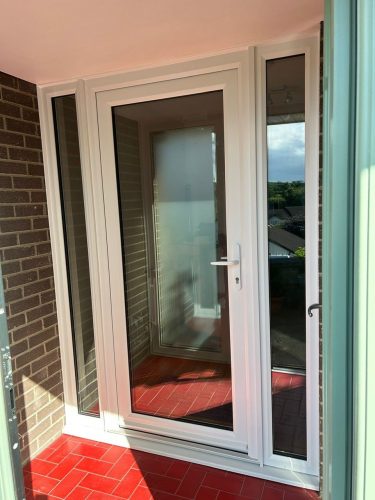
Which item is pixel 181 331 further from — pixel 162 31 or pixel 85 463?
pixel 162 31

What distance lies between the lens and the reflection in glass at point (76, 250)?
237 centimetres

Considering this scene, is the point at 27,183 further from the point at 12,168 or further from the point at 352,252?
the point at 352,252

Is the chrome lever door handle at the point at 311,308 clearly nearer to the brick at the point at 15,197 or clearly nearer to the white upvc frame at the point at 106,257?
the white upvc frame at the point at 106,257

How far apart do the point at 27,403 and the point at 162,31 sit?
7.31ft

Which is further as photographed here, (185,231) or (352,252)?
(185,231)

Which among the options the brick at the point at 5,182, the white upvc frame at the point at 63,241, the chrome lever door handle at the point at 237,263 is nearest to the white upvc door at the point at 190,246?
the chrome lever door handle at the point at 237,263

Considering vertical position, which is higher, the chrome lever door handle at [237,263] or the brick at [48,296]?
the chrome lever door handle at [237,263]

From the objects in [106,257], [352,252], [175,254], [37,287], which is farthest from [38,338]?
[352,252]

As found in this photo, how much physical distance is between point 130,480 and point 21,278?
1.34 meters

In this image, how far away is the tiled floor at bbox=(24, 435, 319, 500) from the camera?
2.02m

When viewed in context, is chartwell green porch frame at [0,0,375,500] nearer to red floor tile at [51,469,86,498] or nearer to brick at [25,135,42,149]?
red floor tile at [51,469,86,498]

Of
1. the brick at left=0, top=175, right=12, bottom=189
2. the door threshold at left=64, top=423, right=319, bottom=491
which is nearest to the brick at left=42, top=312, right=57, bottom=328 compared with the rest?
the door threshold at left=64, top=423, right=319, bottom=491

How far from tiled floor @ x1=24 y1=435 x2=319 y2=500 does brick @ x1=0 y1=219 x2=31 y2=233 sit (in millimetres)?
1454

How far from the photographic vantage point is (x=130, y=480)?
2.14m
